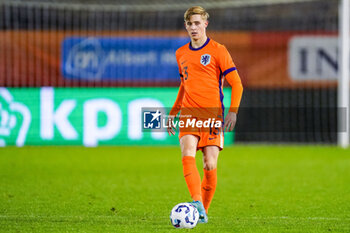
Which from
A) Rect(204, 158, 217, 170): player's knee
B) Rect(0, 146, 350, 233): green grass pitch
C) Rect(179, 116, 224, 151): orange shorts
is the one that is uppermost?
Rect(179, 116, 224, 151): orange shorts

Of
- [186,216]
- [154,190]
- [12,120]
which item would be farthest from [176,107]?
[12,120]

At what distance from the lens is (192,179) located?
5.67 m

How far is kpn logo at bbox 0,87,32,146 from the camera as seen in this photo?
14.6 metres

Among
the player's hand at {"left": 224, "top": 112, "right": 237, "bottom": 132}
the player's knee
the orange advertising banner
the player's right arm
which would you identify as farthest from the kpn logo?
the player's hand at {"left": 224, "top": 112, "right": 237, "bottom": 132}

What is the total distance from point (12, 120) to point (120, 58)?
101 inches

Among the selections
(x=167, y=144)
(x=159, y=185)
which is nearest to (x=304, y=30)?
(x=167, y=144)

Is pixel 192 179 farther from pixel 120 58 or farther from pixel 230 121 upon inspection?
pixel 120 58

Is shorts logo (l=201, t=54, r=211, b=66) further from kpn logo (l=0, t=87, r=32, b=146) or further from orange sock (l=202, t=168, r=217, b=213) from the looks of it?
kpn logo (l=0, t=87, r=32, b=146)

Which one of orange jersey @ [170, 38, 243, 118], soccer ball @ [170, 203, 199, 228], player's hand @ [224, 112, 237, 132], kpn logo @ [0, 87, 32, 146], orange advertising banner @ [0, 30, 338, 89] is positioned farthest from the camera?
orange advertising banner @ [0, 30, 338, 89]

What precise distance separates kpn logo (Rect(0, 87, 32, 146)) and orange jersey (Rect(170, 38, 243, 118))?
935cm

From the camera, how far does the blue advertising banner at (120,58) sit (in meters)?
15.2

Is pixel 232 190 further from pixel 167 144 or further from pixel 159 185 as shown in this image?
pixel 167 144

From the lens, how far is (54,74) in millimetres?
15117

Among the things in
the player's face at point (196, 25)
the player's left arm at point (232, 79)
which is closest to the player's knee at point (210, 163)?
the player's left arm at point (232, 79)
